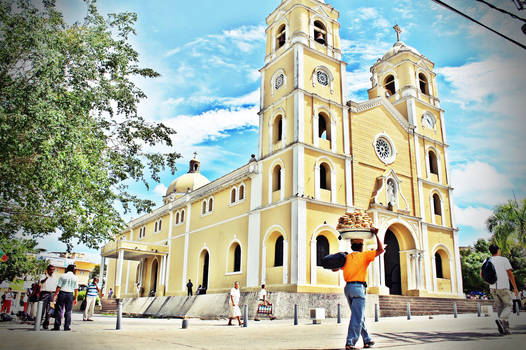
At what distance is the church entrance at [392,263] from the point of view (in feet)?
78.3

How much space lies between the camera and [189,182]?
4181 cm

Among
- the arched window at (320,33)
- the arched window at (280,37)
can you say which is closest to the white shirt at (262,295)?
the arched window at (280,37)

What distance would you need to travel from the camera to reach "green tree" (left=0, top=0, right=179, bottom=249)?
353 inches

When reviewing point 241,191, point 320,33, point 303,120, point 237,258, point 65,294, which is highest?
point 320,33

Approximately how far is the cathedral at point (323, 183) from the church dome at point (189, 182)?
38.1ft

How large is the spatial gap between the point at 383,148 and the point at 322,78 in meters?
5.82

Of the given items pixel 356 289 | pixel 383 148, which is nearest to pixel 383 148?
pixel 383 148

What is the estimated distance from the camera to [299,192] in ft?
65.4

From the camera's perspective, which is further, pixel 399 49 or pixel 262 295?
pixel 399 49

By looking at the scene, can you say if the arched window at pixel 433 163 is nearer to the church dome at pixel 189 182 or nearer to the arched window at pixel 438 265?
the arched window at pixel 438 265

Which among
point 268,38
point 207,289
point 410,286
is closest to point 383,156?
point 410,286

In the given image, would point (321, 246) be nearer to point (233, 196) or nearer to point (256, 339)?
point (233, 196)

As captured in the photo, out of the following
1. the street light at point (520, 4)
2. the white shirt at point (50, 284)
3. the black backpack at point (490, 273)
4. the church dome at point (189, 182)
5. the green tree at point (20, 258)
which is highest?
the church dome at point (189, 182)

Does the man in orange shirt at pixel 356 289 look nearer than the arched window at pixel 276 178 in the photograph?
Yes
